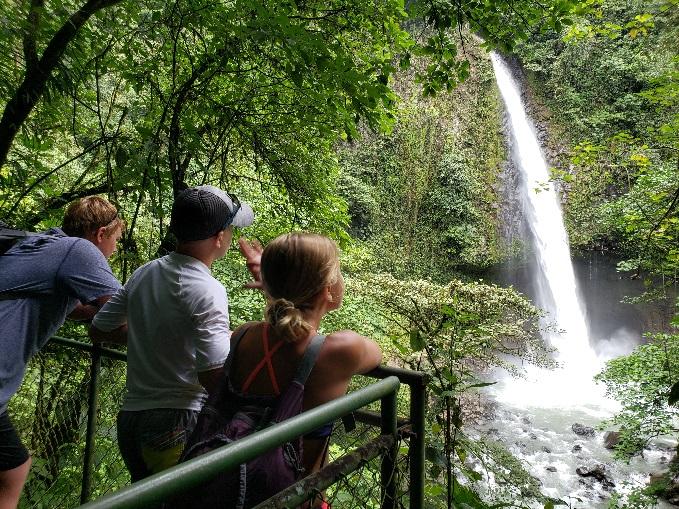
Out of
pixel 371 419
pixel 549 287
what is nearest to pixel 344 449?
pixel 371 419

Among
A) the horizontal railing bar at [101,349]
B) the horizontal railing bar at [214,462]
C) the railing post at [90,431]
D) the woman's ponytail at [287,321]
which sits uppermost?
the woman's ponytail at [287,321]

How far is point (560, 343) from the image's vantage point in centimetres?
1725

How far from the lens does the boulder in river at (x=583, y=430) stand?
1166 cm

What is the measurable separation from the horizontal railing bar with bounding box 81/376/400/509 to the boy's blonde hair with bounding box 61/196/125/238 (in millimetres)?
1310

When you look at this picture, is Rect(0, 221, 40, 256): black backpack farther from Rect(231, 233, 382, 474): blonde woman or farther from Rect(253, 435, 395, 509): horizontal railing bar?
Rect(253, 435, 395, 509): horizontal railing bar

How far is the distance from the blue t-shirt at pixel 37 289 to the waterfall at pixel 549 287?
13839 millimetres

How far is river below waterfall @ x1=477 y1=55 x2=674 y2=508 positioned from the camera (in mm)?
10305

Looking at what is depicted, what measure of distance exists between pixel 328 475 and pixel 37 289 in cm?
117

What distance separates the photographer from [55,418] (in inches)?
131

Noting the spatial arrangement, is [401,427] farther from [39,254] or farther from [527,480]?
[527,480]

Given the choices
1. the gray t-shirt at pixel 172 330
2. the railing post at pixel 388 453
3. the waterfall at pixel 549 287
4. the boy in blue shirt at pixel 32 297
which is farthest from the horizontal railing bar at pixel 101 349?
the waterfall at pixel 549 287

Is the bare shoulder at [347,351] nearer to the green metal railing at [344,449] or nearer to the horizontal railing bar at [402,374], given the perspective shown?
the green metal railing at [344,449]

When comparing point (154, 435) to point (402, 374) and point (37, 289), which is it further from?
point (402, 374)

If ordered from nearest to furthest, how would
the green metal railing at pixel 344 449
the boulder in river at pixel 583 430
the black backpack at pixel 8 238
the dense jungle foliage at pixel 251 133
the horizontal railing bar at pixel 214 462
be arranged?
the horizontal railing bar at pixel 214 462, the green metal railing at pixel 344 449, the black backpack at pixel 8 238, the dense jungle foliage at pixel 251 133, the boulder in river at pixel 583 430
